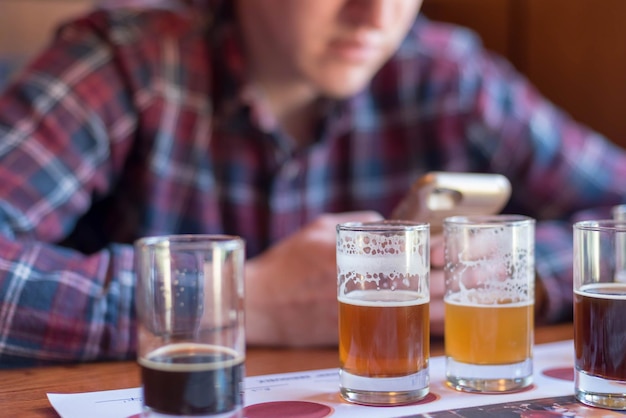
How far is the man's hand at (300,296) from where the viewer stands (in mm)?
1087

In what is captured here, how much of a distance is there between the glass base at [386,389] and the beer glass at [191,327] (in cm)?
14

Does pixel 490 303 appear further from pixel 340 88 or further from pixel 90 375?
pixel 340 88

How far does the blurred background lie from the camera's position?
6.14 feet

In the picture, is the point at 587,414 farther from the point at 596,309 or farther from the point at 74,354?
the point at 74,354

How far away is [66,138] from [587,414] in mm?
929

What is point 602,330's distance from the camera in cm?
77

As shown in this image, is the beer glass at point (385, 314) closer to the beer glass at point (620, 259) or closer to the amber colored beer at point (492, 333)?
the amber colored beer at point (492, 333)

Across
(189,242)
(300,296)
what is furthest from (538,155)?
(189,242)

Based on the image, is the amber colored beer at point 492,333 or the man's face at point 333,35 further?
the man's face at point 333,35

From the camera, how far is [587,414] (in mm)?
752

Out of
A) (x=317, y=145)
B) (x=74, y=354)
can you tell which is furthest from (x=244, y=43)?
(x=74, y=354)

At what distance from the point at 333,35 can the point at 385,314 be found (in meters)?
0.68

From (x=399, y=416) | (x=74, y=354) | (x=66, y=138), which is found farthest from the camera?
(x=66, y=138)

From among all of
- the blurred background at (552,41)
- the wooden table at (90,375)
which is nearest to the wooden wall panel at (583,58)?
the blurred background at (552,41)
